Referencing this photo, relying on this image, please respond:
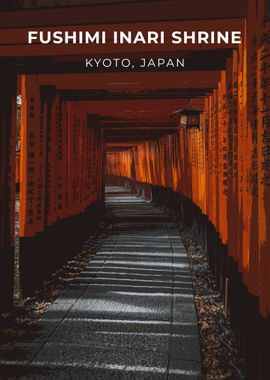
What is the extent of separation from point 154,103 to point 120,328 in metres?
7.75

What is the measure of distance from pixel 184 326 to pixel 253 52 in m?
3.83

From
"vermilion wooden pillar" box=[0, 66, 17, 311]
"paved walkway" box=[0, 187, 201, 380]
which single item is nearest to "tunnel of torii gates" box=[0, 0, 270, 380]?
"vermilion wooden pillar" box=[0, 66, 17, 311]

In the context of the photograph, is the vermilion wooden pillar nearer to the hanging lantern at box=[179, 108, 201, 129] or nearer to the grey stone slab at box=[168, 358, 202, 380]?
the grey stone slab at box=[168, 358, 202, 380]

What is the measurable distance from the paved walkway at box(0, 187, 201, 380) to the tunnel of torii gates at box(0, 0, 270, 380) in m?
0.70

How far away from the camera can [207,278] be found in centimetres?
977

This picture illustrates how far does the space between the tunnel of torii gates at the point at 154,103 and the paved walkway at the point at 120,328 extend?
2.31 ft

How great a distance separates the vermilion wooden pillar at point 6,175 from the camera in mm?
6660

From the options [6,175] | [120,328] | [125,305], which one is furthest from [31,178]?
[120,328]

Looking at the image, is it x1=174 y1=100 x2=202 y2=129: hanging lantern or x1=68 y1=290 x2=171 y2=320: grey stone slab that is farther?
x1=174 y1=100 x2=202 y2=129: hanging lantern

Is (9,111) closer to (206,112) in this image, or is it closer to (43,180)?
(43,180)

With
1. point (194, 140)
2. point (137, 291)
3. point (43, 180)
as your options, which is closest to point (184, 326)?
point (137, 291)

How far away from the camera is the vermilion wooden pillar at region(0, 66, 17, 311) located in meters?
6.66

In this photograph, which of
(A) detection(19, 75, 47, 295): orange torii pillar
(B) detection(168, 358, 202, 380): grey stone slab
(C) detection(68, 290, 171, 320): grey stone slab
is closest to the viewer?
(B) detection(168, 358, 202, 380): grey stone slab

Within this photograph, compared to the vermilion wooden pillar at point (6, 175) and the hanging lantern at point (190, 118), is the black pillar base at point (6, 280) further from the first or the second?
the hanging lantern at point (190, 118)
